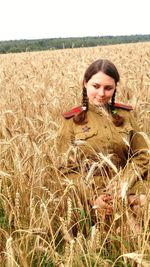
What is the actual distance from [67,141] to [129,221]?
1069 mm

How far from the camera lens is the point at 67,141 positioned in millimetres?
2938

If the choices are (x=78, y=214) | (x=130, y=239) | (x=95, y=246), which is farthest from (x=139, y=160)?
(x=95, y=246)

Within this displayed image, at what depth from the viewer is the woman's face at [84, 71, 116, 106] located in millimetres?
2896

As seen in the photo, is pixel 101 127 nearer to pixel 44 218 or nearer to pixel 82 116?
pixel 82 116

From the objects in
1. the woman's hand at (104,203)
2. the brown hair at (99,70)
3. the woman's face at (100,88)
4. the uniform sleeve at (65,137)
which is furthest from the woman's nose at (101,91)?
the woman's hand at (104,203)

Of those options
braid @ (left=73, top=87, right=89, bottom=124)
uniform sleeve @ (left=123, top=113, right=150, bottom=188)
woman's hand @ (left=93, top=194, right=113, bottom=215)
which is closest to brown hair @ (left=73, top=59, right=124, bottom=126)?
braid @ (left=73, top=87, right=89, bottom=124)

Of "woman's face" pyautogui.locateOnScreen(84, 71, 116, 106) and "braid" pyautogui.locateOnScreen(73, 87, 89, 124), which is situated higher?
"woman's face" pyautogui.locateOnScreen(84, 71, 116, 106)

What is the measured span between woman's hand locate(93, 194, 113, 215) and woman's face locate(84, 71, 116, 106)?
28.8 inches

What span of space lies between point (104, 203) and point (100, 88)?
2.75 ft

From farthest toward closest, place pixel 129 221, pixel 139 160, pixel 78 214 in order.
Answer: pixel 139 160
pixel 78 214
pixel 129 221

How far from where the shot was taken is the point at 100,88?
289 cm

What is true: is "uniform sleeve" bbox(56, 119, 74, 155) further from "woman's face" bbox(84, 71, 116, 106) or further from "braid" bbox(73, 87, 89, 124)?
"woman's face" bbox(84, 71, 116, 106)

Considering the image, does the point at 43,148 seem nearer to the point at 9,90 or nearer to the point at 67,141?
the point at 67,141

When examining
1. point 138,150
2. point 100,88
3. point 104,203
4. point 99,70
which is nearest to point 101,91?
point 100,88
